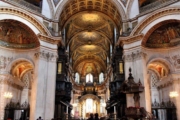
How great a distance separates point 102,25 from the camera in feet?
94.5

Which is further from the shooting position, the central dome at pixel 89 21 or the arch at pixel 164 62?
the central dome at pixel 89 21

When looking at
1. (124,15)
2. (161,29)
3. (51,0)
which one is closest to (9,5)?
(51,0)

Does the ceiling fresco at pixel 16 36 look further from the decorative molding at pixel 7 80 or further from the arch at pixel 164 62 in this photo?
the arch at pixel 164 62

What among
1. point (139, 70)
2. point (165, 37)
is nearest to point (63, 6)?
point (139, 70)

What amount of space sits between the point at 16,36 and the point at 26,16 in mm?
2710

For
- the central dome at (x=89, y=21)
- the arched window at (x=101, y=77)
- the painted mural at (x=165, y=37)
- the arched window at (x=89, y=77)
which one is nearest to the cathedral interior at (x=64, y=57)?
the painted mural at (x=165, y=37)

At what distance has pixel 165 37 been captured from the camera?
18812mm

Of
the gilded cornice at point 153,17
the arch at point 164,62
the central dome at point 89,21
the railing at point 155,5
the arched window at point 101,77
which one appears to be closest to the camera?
the gilded cornice at point 153,17

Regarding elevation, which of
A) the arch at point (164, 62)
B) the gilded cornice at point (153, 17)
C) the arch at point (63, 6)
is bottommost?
the arch at point (164, 62)

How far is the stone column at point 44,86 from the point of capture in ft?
55.4

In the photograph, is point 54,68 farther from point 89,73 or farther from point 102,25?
point 89,73

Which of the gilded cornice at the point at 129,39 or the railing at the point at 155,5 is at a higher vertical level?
the railing at the point at 155,5

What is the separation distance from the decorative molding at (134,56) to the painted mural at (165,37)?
1.45m

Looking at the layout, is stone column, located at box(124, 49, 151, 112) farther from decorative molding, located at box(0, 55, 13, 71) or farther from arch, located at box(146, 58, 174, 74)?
decorative molding, located at box(0, 55, 13, 71)
